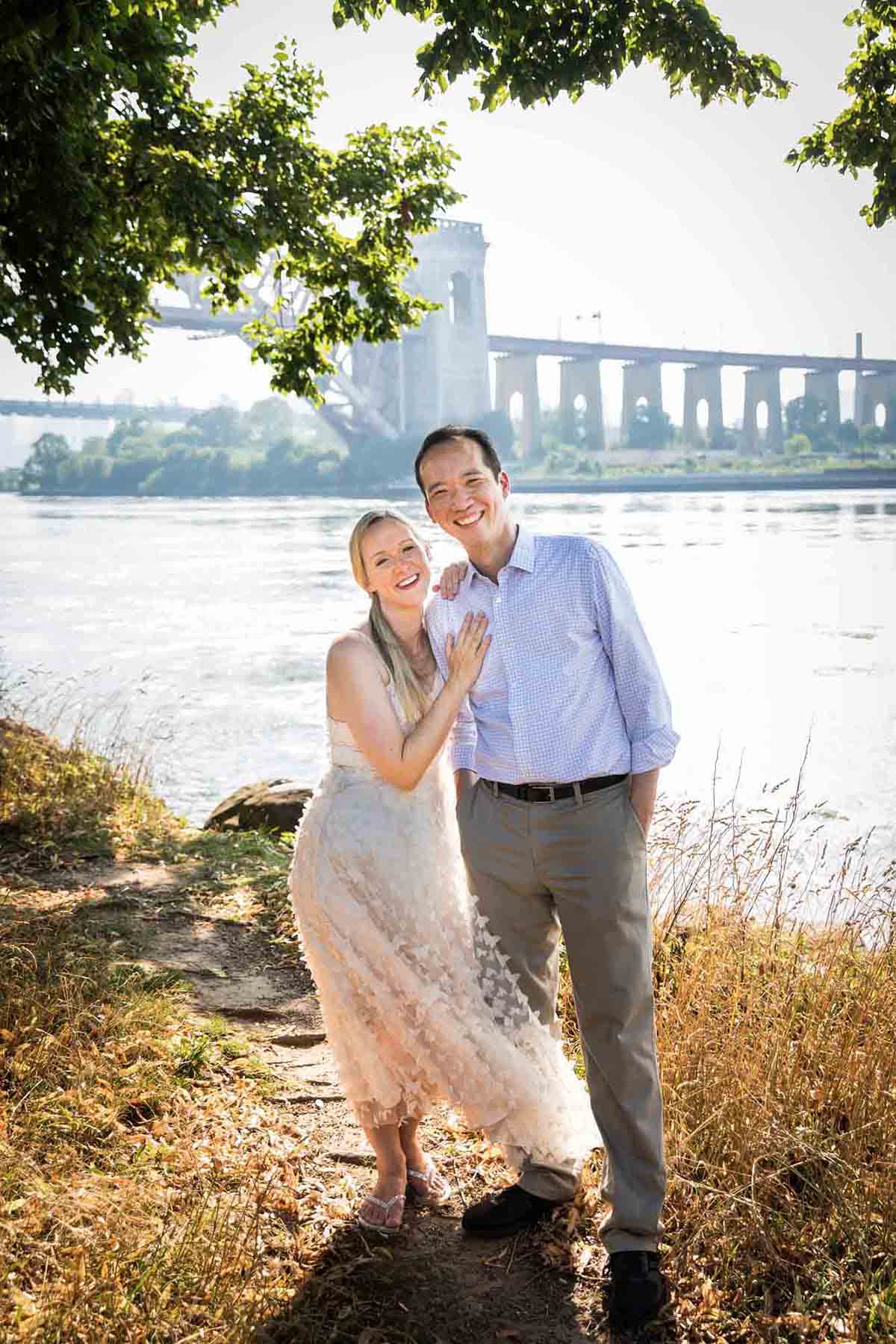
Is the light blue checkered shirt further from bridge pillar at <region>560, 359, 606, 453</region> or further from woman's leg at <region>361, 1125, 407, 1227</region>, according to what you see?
bridge pillar at <region>560, 359, 606, 453</region>

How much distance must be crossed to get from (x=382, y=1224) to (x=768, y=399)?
7425 centimetres

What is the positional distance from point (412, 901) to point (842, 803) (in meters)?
8.52

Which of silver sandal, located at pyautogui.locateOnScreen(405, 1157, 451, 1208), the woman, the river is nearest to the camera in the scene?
the woman

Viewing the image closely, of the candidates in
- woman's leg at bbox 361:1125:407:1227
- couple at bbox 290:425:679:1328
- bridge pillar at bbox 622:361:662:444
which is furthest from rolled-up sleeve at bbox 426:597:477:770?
bridge pillar at bbox 622:361:662:444

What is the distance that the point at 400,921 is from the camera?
263cm

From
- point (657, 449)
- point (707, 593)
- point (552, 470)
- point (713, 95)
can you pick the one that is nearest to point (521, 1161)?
point (713, 95)

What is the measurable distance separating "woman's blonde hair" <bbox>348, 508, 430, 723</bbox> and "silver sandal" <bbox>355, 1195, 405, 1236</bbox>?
109 centimetres

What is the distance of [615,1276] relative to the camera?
251 centimetres

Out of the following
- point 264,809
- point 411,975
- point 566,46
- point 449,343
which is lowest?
point 264,809

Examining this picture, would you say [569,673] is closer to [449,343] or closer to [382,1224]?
[382,1224]

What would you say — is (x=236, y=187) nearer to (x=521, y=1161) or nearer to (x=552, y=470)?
(x=521, y=1161)

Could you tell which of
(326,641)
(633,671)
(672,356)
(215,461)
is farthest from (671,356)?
(633,671)

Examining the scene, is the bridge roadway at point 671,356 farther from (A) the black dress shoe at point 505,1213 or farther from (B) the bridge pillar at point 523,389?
(A) the black dress shoe at point 505,1213

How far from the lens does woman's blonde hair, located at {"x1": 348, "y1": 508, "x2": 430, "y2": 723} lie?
264 cm
